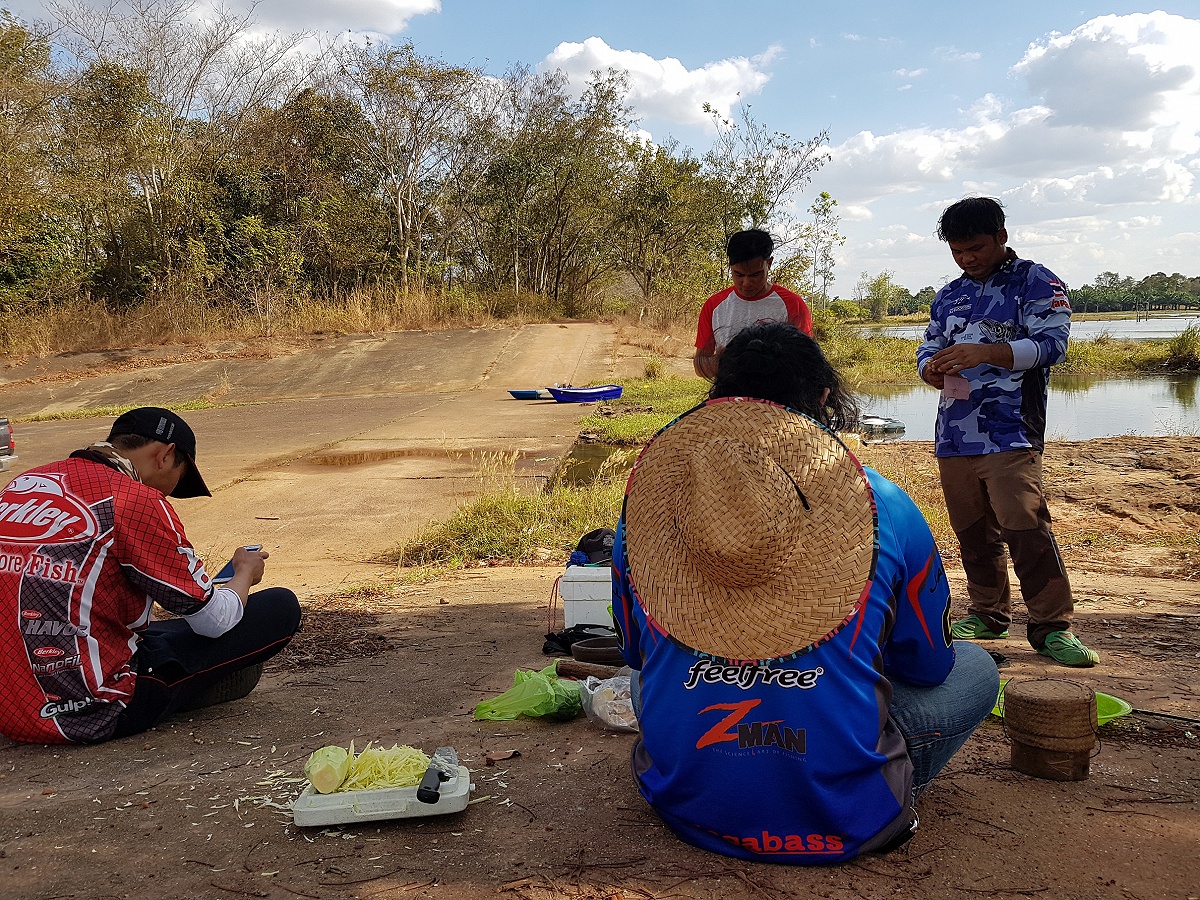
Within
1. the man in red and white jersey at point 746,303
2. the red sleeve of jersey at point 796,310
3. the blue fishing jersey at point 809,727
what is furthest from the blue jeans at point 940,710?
the red sleeve of jersey at point 796,310

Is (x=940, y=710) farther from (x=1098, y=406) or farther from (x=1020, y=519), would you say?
(x=1098, y=406)

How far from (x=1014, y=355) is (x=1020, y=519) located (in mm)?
678

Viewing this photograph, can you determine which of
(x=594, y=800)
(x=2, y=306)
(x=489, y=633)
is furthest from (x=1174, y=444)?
(x=2, y=306)

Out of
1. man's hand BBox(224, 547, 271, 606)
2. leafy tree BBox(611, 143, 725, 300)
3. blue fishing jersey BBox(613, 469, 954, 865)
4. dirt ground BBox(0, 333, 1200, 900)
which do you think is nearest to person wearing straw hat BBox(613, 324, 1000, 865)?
blue fishing jersey BBox(613, 469, 954, 865)

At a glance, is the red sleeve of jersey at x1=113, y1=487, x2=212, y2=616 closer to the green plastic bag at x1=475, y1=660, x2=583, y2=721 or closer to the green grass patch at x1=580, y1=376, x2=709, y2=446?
the green plastic bag at x1=475, y1=660, x2=583, y2=721

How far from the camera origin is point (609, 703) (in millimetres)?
3275

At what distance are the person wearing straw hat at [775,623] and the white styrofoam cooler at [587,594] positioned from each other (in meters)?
1.98

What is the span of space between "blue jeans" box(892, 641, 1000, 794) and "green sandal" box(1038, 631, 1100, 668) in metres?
1.63

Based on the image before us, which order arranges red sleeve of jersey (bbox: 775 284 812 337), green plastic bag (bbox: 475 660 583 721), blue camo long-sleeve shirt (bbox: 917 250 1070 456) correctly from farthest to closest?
red sleeve of jersey (bbox: 775 284 812 337) → blue camo long-sleeve shirt (bbox: 917 250 1070 456) → green plastic bag (bbox: 475 660 583 721)

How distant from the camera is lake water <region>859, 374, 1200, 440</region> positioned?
54.9 ft

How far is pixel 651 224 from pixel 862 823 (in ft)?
96.1

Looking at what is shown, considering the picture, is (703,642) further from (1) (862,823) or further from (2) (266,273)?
(2) (266,273)

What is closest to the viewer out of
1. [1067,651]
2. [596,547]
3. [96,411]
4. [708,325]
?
[1067,651]

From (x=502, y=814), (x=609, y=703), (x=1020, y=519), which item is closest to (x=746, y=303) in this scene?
(x=1020, y=519)
